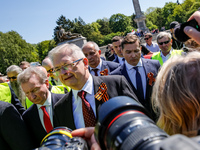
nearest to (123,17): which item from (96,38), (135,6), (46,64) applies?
(96,38)

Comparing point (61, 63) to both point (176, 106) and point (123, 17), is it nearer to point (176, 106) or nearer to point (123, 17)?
point (176, 106)

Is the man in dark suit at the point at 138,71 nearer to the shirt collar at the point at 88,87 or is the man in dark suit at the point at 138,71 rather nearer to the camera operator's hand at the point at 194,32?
the shirt collar at the point at 88,87

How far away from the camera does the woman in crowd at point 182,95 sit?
1.17m

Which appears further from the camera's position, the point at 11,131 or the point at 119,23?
the point at 119,23

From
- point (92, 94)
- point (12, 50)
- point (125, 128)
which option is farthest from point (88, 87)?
point (12, 50)

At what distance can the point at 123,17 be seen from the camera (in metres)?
76.9

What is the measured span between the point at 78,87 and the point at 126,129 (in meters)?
1.46

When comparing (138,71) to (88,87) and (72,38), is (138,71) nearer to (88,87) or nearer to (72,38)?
(88,87)

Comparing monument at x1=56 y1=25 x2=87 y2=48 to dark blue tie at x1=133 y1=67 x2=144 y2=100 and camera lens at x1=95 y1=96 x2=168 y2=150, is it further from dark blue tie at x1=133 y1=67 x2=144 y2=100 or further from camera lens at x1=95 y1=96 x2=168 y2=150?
camera lens at x1=95 y1=96 x2=168 y2=150

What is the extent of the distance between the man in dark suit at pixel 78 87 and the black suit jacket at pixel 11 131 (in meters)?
0.47

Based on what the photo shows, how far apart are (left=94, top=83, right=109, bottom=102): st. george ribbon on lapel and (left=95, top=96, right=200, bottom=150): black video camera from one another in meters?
1.19

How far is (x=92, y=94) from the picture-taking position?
224cm

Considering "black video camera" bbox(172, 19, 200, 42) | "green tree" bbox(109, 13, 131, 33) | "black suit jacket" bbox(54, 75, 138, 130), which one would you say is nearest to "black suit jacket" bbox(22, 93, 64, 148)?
"black suit jacket" bbox(54, 75, 138, 130)

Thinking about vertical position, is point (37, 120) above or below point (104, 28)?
below
